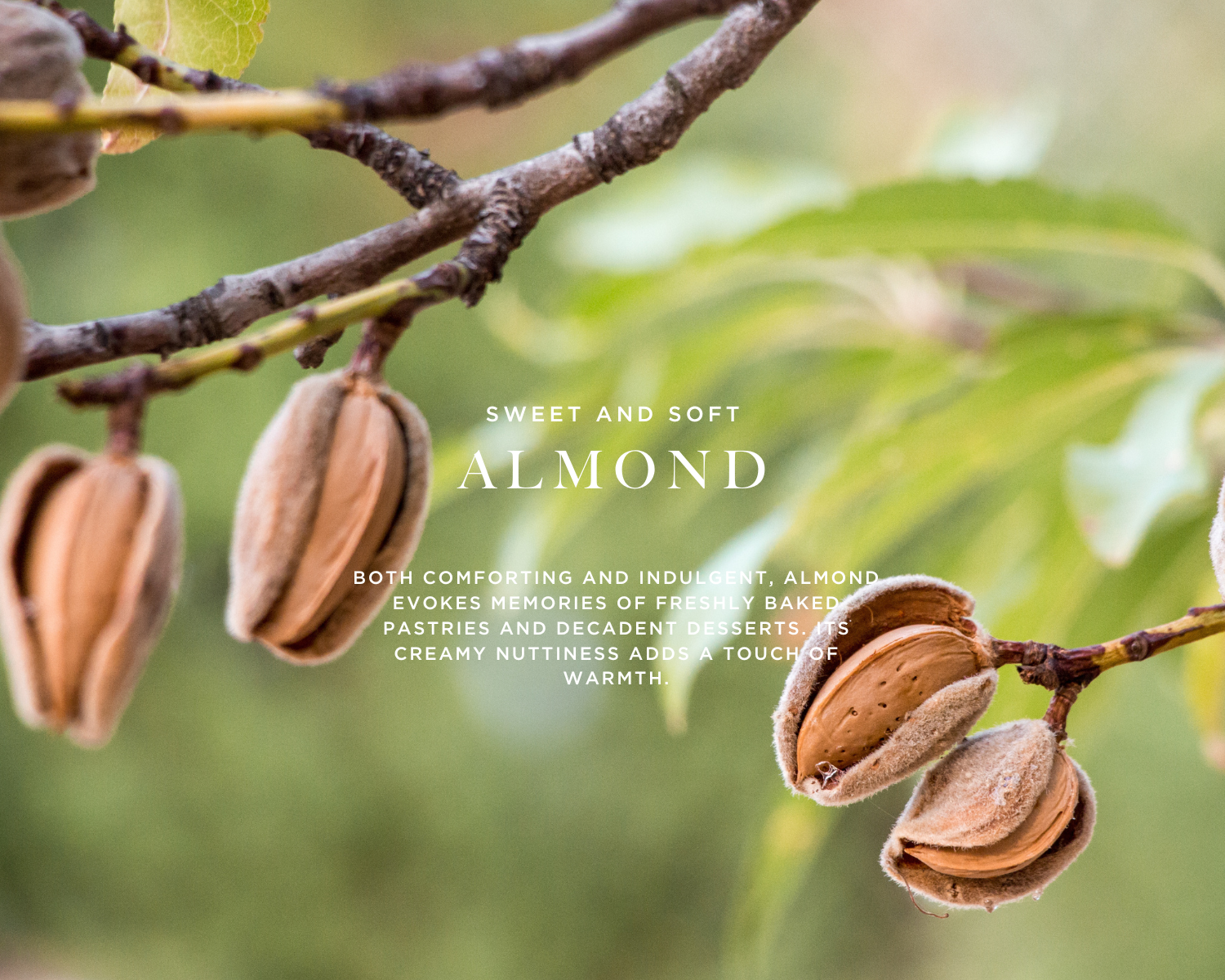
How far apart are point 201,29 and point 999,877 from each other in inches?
11.6

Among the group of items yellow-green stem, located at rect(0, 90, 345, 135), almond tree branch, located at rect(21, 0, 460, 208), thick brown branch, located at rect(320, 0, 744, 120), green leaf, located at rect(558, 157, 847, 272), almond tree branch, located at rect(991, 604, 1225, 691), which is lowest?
almond tree branch, located at rect(991, 604, 1225, 691)

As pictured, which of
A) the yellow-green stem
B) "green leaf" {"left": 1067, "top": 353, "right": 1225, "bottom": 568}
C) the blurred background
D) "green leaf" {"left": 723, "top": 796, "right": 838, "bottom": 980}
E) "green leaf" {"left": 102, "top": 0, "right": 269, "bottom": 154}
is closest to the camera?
the yellow-green stem

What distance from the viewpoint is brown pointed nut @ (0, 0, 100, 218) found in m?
0.20

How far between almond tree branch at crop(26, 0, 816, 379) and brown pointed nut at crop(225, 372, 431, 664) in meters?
0.03

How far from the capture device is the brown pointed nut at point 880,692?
9.2 inches

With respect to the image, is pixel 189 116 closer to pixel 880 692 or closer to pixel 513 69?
pixel 513 69

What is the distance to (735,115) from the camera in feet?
7.24

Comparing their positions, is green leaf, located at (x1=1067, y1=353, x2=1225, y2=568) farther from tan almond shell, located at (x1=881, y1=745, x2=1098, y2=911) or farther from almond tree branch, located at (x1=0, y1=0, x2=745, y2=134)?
almond tree branch, located at (x1=0, y1=0, x2=745, y2=134)

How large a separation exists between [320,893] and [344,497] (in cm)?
208

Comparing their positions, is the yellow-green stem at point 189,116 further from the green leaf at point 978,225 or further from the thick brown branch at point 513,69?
the green leaf at point 978,225

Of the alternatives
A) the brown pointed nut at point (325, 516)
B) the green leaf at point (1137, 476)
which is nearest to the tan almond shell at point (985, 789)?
the brown pointed nut at point (325, 516)

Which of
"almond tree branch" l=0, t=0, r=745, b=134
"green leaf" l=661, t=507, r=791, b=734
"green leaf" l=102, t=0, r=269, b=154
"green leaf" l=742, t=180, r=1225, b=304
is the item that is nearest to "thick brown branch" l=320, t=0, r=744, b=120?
"almond tree branch" l=0, t=0, r=745, b=134

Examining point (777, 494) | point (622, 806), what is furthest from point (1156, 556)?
point (622, 806)

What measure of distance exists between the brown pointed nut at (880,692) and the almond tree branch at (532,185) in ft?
0.37
